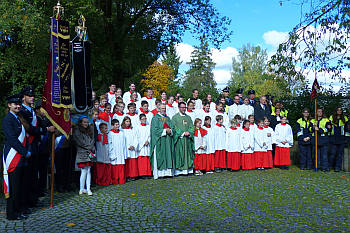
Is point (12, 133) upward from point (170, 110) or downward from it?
downward

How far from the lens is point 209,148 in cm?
1112

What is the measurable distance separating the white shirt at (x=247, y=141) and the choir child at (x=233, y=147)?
0.43 feet

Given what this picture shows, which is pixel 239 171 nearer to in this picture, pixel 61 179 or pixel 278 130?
pixel 278 130

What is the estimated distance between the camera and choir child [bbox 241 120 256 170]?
11562 millimetres

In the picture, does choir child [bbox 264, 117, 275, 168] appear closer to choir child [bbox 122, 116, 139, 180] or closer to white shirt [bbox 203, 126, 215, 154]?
white shirt [bbox 203, 126, 215, 154]

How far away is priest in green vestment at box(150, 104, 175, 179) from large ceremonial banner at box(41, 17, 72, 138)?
11.0 ft

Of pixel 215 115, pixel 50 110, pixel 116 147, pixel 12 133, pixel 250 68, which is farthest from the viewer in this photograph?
pixel 250 68

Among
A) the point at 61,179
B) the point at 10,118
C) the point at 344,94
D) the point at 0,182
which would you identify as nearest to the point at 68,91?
the point at 10,118

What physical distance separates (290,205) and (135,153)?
185 inches

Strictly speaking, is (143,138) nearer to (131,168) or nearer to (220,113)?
(131,168)

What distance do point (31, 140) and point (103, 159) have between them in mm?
2833

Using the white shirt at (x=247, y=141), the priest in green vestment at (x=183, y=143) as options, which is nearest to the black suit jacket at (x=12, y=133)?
the priest in green vestment at (x=183, y=143)

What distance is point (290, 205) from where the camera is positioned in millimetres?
6750

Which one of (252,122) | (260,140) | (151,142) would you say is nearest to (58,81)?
(151,142)
